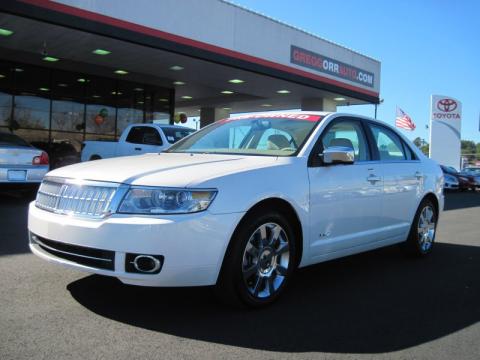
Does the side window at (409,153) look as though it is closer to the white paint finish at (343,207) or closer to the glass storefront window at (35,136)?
the white paint finish at (343,207)

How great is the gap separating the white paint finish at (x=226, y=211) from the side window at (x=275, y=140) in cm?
23

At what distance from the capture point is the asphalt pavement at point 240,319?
10.5ft

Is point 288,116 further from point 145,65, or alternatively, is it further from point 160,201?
point 145,65

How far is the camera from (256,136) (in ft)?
16.8

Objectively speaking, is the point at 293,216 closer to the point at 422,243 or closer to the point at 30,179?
the point at 422,243

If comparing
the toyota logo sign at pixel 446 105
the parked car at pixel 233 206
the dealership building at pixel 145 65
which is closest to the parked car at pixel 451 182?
the dealership building at pixel 145 65

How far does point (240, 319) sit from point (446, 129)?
34.3m

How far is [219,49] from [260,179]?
1166 centimetres

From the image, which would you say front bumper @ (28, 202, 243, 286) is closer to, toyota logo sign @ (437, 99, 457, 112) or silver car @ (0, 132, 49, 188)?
silver car @ (0, 132, 49, 188)

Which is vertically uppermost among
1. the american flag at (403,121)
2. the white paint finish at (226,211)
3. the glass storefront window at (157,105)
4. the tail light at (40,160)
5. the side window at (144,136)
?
the american flag at (403,121)

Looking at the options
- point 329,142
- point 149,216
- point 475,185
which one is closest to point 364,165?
point 329,142

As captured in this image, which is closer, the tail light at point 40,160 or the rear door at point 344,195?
the rear door at point 344,195

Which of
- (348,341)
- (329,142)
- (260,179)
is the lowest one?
(348,341)

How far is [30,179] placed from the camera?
979cm
